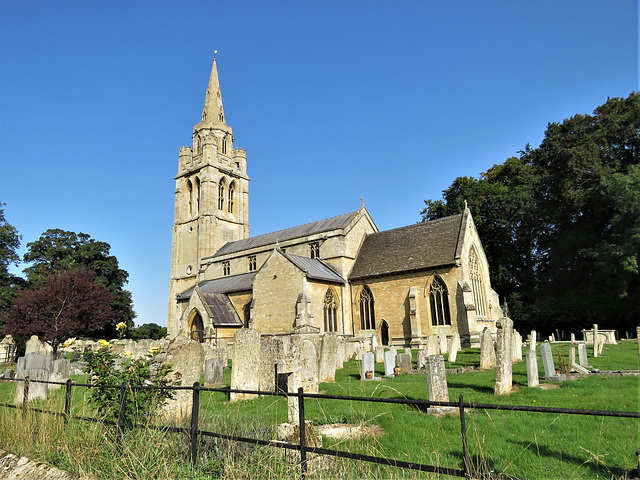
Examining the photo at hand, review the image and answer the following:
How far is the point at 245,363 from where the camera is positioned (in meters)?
10.4

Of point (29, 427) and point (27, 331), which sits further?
point (27, 331)

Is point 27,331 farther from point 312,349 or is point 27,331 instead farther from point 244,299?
point 312,349

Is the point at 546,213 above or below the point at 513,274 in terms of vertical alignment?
above

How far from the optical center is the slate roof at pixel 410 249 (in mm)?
26094

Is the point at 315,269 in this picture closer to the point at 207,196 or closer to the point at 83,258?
the point at 207,196

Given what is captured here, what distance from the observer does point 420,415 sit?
759 centimetres

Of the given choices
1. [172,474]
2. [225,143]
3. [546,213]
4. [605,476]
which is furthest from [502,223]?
→ [172,474]

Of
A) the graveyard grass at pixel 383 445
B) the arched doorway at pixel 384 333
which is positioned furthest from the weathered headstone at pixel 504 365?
the arched doorway at pixel 384 333

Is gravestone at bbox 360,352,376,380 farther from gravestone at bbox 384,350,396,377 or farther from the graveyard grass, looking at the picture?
the graveyard grass

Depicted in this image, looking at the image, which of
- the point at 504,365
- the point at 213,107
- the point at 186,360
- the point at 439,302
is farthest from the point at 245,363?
the point at 213,107

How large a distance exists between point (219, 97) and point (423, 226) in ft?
97.4

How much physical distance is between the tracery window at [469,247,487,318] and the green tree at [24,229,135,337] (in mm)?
34560

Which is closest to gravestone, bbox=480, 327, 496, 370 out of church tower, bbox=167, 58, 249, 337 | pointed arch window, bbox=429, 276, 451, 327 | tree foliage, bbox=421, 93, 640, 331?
pointed arch window, bbox=429, 276, 451, 327

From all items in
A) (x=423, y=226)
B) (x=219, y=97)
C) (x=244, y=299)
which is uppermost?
(x=219, y=97)
